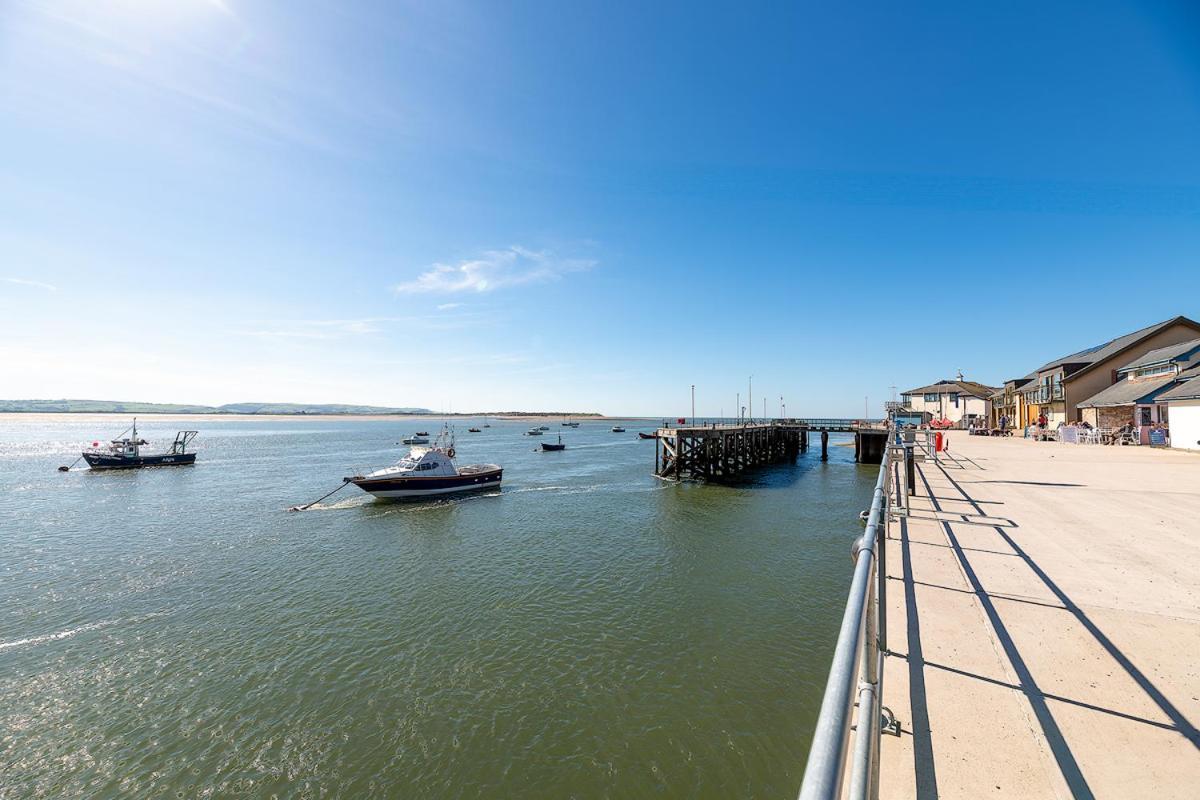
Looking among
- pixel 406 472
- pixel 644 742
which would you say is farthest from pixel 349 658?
pixel 406 472

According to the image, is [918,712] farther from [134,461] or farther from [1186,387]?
[134,461]

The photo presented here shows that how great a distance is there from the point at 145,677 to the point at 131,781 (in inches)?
138

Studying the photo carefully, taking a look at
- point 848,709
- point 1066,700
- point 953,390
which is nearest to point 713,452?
point 1066,700

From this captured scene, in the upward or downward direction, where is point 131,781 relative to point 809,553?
downward

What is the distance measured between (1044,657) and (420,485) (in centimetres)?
2938

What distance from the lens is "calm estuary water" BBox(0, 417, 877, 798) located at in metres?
7.64

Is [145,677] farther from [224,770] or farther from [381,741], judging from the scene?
[381,741]

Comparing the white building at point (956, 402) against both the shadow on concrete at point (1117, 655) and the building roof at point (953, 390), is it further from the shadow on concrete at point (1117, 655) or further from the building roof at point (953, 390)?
the shadow on concrete at point (1117, 655)

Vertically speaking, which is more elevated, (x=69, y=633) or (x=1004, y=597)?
(x=1004, y=597)

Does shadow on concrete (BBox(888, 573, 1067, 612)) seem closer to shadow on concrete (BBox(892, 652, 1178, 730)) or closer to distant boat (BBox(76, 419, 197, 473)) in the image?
shadow on concrete (BBox(892, 652, 1178, 730))

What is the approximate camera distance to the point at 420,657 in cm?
1070

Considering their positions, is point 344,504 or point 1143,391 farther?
point 1143,391

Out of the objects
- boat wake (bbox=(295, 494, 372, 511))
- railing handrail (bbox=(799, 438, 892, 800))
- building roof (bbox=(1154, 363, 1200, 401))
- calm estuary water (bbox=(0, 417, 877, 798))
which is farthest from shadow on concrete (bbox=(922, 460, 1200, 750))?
building roof (bbox=(1154, 363, 1200, 401))

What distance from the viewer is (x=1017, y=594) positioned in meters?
6.30
